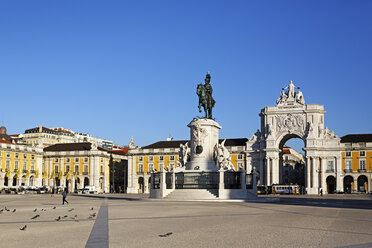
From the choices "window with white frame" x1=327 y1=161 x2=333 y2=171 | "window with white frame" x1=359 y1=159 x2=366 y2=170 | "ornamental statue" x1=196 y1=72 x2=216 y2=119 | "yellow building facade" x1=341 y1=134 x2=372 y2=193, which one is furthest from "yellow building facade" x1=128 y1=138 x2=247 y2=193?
"ornamental statue" x1=196 y1=72 x2=216 y2=119

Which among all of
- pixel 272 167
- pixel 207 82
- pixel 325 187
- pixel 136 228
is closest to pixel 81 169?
pixel 272 167

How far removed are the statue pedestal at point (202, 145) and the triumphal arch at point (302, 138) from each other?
5303 centimetres

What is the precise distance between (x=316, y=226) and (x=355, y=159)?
75.6 metres

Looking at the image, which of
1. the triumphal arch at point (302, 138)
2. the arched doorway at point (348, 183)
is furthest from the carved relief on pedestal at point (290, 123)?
the arched doorway at point (348, 183)

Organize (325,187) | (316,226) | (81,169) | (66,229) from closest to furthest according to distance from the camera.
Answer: (66,229)
(316,226)
(325,187)
(81,169)

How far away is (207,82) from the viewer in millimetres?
37719

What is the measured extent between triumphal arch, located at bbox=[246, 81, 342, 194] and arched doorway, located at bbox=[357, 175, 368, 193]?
421 cm

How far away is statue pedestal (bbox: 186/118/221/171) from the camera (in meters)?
35.0

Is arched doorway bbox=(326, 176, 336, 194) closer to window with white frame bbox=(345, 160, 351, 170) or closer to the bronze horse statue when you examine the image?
window with white frame bbox=(345, 160, 351, 170)

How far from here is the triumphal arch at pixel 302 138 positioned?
85.5 metres

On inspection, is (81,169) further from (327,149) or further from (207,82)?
(207,82)

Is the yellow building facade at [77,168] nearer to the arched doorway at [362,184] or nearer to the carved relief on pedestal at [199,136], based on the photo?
the arched doorway at [362,184]

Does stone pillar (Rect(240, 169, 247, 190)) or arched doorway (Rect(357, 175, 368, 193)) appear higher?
stone pillar (Rect(240, 169, 247, 190))

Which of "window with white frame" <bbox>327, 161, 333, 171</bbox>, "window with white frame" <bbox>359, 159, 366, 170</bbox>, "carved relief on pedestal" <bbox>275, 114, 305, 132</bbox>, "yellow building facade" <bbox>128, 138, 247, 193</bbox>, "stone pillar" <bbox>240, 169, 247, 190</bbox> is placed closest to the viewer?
"stone pillar" <bbox>240, 169, 247, 190</bbox>
